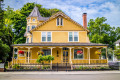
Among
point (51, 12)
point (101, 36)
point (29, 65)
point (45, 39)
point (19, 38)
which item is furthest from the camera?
point (51, 12)

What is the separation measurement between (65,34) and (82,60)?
575cm

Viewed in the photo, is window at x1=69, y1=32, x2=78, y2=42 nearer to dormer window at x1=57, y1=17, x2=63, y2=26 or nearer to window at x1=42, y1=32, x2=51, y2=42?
dormer window at x1=57, y1=17, x2=63, y2=26

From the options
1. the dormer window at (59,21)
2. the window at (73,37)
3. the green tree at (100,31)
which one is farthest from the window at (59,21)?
the green tree at (100,31)

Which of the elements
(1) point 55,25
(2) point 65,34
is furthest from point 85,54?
(1) point 55,25

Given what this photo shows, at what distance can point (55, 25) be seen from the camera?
25.8 m

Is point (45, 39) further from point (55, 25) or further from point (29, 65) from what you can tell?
point (29, 65)

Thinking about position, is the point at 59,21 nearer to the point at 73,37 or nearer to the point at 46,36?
the point at 46,36

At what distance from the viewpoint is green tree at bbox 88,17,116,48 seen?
44.3m

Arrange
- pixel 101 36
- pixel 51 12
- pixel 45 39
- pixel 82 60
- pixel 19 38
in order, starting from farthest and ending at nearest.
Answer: pixel 51 12, pixel 101 36, pixel 19 38, pixel 45 39, pixel 82 60

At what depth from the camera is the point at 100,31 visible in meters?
45.7

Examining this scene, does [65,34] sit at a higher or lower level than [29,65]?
higher

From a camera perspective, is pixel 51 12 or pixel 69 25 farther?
pixel 51 12

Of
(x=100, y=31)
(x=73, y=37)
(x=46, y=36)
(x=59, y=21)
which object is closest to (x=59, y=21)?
(x=59, y=21)

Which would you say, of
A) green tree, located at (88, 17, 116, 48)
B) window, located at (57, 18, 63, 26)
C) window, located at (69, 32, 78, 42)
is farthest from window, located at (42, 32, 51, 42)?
green tree, located at (88, 17, 116, 48)
